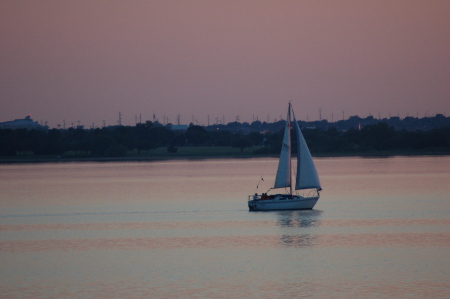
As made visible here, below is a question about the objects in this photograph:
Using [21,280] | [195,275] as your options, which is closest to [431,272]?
[195,275]

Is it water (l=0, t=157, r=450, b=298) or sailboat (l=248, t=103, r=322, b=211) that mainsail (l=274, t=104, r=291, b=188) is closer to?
sailboat (l=248, t=103, r=322, b=211)

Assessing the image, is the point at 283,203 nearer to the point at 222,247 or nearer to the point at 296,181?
the point at 296,181

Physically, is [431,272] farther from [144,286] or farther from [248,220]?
[248,220]

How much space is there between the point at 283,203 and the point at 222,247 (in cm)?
1863

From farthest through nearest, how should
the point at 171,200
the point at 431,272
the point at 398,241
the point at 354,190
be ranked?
the point at 354,190 → the point at 171,200 → the point at 398,241 → the point at 431,272

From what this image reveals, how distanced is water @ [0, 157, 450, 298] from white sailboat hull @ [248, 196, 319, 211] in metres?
0.66

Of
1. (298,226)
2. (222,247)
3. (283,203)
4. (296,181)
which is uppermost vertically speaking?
(296,181)

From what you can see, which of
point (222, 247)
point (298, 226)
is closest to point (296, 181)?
point (298, 226)

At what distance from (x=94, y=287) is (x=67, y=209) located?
143 ft

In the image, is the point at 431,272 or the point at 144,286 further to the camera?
the point at 431,272

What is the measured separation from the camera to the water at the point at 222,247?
36.6 m

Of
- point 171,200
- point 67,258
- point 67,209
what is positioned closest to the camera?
point 67,258

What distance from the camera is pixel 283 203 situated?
67.6m

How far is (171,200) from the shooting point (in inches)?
3482
